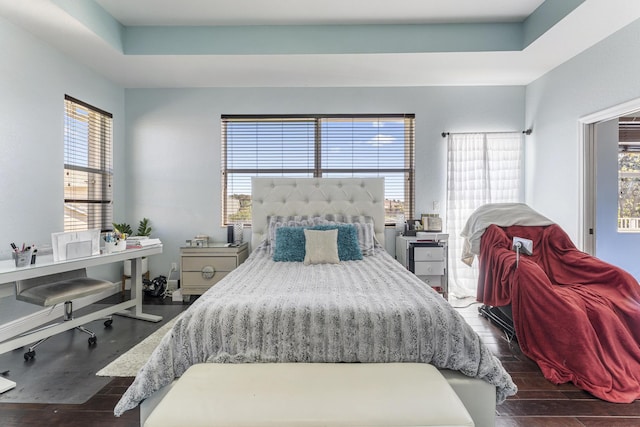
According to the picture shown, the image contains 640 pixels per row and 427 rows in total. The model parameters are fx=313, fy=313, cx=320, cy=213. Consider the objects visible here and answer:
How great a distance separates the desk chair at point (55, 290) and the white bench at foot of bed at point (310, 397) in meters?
1.40

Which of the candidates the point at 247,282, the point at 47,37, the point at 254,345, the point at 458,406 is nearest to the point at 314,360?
the point at 254,345

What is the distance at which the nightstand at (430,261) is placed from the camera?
3.45 metres

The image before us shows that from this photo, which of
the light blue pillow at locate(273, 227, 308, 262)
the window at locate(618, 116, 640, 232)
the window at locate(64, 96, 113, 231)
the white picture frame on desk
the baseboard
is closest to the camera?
the white picture frame on desk

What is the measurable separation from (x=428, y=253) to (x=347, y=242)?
1088 millimetres

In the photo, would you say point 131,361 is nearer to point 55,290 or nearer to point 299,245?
point 55,290

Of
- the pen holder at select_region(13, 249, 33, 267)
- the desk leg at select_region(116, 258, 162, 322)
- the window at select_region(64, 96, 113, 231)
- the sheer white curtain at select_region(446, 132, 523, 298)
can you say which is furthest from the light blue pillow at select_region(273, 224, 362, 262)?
the window at select_region(64, 96, 113, 231)

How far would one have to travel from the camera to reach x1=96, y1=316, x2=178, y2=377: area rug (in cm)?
212

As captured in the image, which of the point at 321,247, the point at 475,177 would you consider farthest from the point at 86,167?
the point at 475,177

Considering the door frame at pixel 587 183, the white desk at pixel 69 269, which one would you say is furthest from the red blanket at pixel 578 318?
the white desk at pixel 69 269

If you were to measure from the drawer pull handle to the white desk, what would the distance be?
0.55m

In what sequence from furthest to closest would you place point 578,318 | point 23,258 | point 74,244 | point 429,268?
point 429,268 → point 74,244 → point 23,258 → point 578,318

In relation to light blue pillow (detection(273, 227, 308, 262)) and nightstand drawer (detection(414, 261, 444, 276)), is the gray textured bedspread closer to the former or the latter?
light blue pillow (detection(273, 227, 308, 262))

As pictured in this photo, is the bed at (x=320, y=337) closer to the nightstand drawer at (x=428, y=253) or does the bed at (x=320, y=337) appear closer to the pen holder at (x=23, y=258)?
the pen holder at (x=23, y=258)

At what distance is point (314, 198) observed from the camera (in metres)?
3.62
